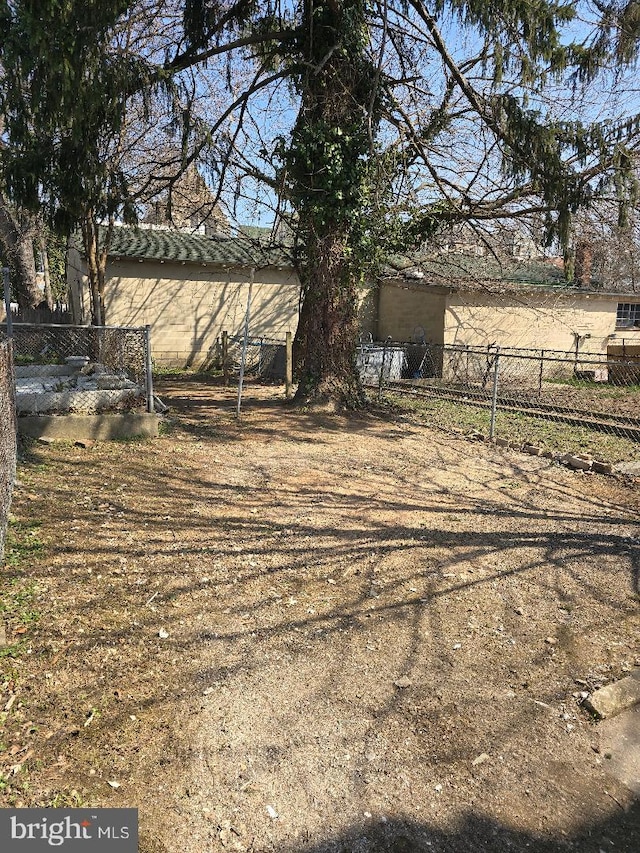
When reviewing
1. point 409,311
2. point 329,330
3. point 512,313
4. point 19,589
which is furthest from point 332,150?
point 512,313

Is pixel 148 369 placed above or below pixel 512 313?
below

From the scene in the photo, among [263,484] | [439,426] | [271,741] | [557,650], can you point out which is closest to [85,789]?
[271,741]

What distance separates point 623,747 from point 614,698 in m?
0.33

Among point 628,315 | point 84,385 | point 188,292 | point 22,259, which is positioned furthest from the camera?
point 628,315

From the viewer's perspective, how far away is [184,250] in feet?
62.9

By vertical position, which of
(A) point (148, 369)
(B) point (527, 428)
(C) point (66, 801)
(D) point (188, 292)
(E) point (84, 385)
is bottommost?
(C) point (66, 801)

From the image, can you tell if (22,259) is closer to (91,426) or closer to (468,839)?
(91,426)

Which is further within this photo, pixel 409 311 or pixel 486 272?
pixel 409 311

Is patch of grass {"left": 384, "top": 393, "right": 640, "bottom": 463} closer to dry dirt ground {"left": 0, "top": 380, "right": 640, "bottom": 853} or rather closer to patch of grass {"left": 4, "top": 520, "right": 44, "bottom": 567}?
dry dirt ground {"left": 0, "top": 380, "right": 640, "bottom": 853}

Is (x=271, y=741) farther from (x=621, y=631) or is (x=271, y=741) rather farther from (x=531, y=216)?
(x=531, y=216)

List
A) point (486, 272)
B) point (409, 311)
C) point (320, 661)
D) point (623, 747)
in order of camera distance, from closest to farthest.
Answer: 1. point (623, 747)
2. point (320, 661)
3. point (486, 272)
4. point (409, 311)

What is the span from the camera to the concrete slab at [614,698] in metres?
3.02

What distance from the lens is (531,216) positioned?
1069 centimetres

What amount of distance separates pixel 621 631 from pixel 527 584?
70 centimetres
